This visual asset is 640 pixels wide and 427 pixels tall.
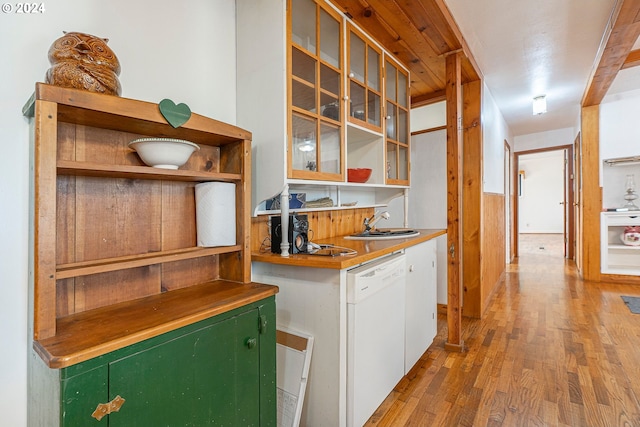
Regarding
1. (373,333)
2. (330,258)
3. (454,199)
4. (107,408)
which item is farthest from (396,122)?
(107,408)

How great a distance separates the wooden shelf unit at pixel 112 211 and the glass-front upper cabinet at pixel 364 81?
888 mm

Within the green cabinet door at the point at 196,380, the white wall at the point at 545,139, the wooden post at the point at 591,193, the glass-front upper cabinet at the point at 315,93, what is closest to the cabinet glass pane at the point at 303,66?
the glass-front upper cabinet at the point at 315,93

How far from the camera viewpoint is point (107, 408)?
802 millimetres

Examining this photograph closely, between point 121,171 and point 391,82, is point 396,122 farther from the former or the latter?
point 121,171

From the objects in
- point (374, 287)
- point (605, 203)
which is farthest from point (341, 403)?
point (605, 203)

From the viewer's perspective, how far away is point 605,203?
433cm

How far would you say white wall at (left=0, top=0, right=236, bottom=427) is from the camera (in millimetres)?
942

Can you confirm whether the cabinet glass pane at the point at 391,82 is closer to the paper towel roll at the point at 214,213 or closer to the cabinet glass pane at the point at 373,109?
the cabinet glass pane at the point at 373,109

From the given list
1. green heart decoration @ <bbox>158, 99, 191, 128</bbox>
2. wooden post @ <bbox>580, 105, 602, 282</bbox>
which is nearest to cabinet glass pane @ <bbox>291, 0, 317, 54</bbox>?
green heart decoration @ <bbox>158, 99, 191, 128</bbox>

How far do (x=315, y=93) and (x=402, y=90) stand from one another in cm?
123

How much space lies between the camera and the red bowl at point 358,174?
2.05 meters

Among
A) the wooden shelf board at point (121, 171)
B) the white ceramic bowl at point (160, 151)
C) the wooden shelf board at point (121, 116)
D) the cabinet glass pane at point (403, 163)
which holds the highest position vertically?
the cabinet glass pane at point (403, 163)

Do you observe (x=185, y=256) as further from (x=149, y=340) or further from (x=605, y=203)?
(x=605, y=203)

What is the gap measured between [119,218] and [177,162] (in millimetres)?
297
